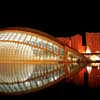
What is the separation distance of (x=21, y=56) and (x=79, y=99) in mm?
23744

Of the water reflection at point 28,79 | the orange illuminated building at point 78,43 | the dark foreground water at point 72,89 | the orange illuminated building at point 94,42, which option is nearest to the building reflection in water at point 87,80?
the dark foreground water at point 72,89

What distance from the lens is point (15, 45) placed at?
29.1 meters

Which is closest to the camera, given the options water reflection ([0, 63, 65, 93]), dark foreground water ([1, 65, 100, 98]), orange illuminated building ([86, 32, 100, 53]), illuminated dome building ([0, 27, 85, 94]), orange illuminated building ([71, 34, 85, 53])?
dark foreground water ([1, 65, 100, 98])

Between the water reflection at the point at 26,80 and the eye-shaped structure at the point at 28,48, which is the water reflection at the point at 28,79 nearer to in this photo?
the water reflection at the point at 26,80

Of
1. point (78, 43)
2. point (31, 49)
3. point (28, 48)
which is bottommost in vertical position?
point (31, 49)

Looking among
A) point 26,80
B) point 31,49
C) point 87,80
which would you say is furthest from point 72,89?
point 31,49

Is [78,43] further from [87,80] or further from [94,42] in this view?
[87,80]

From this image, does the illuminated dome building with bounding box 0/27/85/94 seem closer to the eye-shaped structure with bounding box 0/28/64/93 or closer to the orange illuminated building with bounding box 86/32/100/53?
the eye-shaped structure with bounding box 0/28/64/93

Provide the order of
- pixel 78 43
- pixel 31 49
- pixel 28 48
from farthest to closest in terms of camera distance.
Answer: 1. pixel 78 43
2. pixel 28 48
3. pixel 31 49

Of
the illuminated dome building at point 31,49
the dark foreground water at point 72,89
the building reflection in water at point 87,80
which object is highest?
the illuminated dome building at point 31,49

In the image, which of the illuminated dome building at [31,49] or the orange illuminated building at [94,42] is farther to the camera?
the orange illuminated building at [94,42]

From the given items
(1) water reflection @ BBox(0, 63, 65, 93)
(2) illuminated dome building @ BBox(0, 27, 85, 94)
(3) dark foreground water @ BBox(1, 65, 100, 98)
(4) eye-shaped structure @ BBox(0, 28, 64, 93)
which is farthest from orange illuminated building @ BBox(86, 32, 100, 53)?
(3) dark foreground water @ BBox(1, 65, 100, 98)

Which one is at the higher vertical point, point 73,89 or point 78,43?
point 78,43

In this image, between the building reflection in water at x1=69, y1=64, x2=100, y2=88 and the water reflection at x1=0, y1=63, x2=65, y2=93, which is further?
the building reflection in water at x1=69, y1=64, x2=100, y2=88
